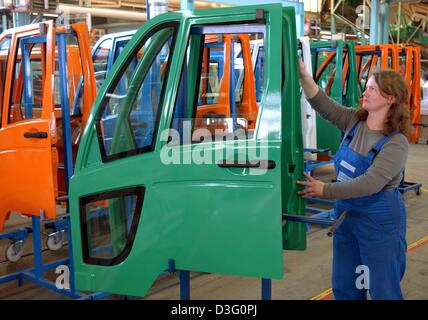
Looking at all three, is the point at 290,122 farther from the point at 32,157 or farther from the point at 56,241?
the point at 56,241

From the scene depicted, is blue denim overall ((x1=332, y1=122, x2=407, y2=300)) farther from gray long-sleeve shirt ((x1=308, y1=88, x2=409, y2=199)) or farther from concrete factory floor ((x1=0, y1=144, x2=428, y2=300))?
concrete factory floor ((x1=0, y1=144, x2=428, y2=300))

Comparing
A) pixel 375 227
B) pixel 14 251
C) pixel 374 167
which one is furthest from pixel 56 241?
pixel 374 167

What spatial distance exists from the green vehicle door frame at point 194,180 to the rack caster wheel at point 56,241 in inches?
95.3

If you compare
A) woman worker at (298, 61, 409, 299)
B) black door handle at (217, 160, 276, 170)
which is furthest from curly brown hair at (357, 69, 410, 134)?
black door handle at (217, 160, 276, 170)

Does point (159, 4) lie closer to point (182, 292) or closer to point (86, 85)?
point (86, 85)

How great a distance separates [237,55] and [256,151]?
4.49m

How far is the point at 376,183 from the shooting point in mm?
2229

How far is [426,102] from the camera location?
1383 cm

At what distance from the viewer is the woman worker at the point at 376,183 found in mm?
2266

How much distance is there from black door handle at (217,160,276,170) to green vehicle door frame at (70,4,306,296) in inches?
1.4

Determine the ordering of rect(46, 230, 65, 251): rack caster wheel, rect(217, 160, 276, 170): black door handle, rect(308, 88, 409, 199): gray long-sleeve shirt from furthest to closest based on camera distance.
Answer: rect(46, 230, 65, 251): rack caster wheel → rect(308, 88, 409, 199): gray long-sleeve shirt → rect(217, 160, 276, 170): black door handle

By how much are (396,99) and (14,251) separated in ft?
11.9

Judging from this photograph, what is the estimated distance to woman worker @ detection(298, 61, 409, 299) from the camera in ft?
7.43

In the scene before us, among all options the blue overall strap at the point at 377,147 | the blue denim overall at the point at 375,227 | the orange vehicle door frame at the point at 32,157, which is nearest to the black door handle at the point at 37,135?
the orange vehicle door frame at the point at 32,157
